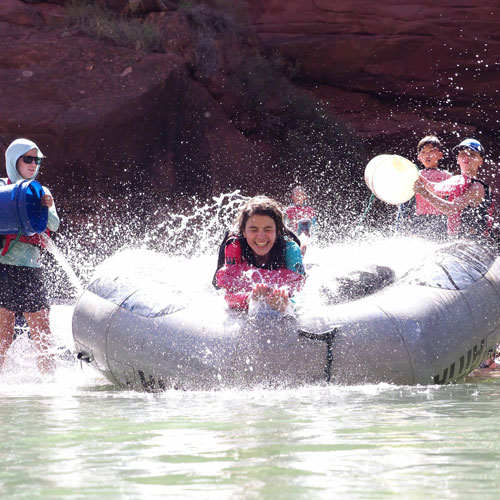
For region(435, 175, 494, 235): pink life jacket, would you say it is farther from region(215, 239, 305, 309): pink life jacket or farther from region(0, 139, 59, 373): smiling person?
region(0, 139, 59, 373): smiling person

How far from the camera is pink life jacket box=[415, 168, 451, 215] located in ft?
19.4

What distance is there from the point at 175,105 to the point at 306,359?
8.52m

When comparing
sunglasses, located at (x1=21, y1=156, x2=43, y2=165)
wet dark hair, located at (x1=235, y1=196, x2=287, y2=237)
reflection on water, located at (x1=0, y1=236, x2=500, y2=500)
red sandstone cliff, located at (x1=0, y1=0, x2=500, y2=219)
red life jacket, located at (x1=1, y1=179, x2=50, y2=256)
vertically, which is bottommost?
reflection on water, located at (x1=0, y1=236, x2=500, y2=500)

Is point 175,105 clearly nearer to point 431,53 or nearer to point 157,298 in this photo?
point 431,53

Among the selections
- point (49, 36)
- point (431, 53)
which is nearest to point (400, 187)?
point (49, 36)

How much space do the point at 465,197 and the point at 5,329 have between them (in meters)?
2.80

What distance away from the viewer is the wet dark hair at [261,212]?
4.71 m

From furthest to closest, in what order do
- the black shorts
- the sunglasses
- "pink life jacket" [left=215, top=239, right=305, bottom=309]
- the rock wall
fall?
the rock wall < the sunglasses < the black shorts < "pink life jacket" [left=215, top=239, right=305, bottom=309]

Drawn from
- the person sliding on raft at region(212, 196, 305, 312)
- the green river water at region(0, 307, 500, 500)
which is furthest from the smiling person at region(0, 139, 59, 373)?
the person sliding on raft at region(212, 196, 305, 312)

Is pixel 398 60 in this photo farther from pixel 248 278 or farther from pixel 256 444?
pixel 256 444

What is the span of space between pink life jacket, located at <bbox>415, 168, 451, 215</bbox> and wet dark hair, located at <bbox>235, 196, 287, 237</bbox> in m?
1.44

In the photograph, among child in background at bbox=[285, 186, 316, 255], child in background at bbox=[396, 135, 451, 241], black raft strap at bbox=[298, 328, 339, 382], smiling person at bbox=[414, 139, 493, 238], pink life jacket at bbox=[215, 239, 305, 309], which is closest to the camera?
black raft strap at bbox=[298, 328, 339, 382]

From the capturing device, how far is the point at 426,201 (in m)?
5.90

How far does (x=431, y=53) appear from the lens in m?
14.6
